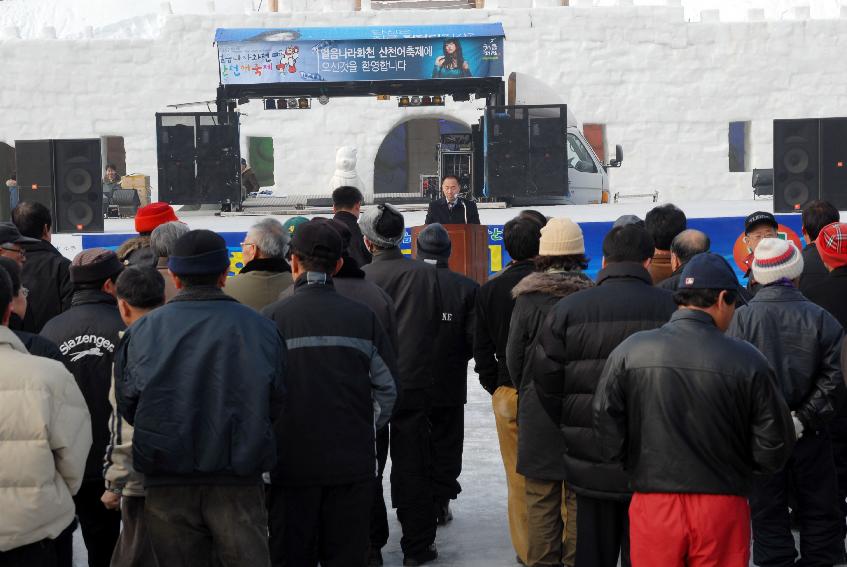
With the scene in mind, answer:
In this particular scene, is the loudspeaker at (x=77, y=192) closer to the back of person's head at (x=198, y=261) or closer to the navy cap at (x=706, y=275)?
the back of person's head at (x=198, y=261)

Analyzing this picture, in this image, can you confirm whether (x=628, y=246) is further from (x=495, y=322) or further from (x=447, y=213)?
(x=447, y=213)

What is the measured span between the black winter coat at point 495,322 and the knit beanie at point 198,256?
197 cm

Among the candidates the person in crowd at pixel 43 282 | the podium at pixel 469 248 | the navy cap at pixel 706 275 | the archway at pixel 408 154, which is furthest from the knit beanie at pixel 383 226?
the archway at pixel 408 154

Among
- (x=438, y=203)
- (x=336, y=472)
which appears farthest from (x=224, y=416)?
(x=438, y=203)

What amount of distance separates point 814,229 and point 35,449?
5015 mm

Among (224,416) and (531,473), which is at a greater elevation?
(224,416)

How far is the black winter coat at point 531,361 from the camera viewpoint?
5.50m

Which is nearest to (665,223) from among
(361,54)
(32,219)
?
(32,219)

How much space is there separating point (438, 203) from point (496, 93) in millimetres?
8483

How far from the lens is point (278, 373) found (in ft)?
13.7

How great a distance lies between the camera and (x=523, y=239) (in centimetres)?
616

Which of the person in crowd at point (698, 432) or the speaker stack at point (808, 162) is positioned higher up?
the speaker stack at point (808, 162)

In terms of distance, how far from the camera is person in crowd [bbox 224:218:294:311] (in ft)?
18.3

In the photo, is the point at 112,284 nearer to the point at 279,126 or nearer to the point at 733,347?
the point at 733,347
